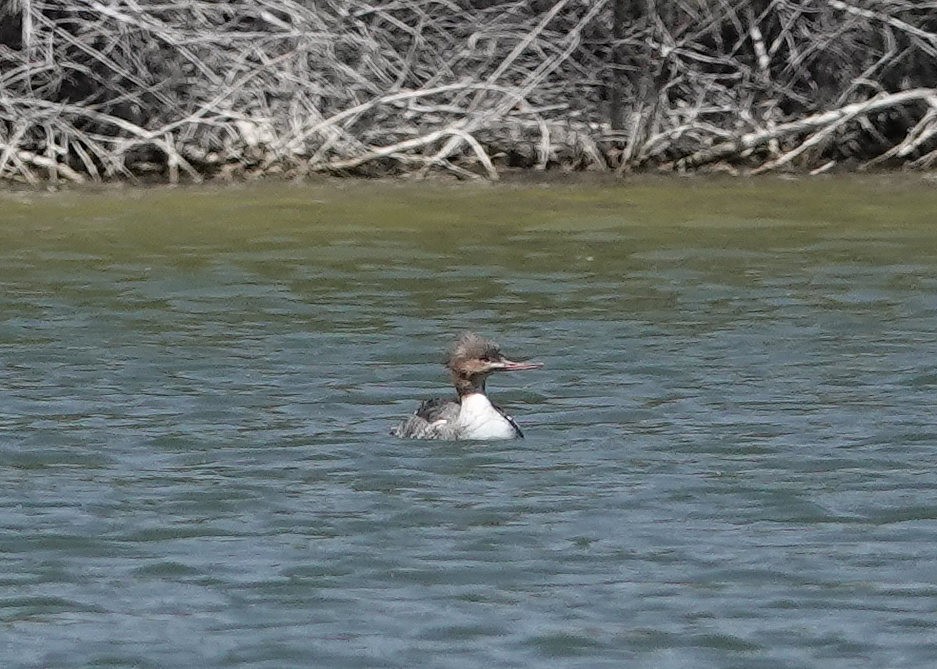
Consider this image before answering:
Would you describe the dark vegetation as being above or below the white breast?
above

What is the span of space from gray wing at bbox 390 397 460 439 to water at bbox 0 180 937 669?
0.10 m

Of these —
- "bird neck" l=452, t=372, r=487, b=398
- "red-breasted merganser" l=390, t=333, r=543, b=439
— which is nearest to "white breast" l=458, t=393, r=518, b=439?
"red-breasted merganser" l=390, t=333, r=543, b=439

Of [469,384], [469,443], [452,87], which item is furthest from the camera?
[452,87]

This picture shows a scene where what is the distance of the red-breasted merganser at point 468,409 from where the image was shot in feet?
29.7

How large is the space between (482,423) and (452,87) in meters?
8.50

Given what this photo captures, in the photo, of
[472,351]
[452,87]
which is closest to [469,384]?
[472,351]

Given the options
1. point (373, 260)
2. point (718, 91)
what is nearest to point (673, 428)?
point (373, 260)

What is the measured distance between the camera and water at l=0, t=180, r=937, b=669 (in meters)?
6.48

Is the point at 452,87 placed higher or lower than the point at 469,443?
higher

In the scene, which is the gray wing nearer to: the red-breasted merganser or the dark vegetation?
the red-breasted merganser

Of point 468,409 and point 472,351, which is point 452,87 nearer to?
point 472,351

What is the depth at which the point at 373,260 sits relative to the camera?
1389cm

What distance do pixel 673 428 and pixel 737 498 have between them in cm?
123

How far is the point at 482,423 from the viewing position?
29.6ft
